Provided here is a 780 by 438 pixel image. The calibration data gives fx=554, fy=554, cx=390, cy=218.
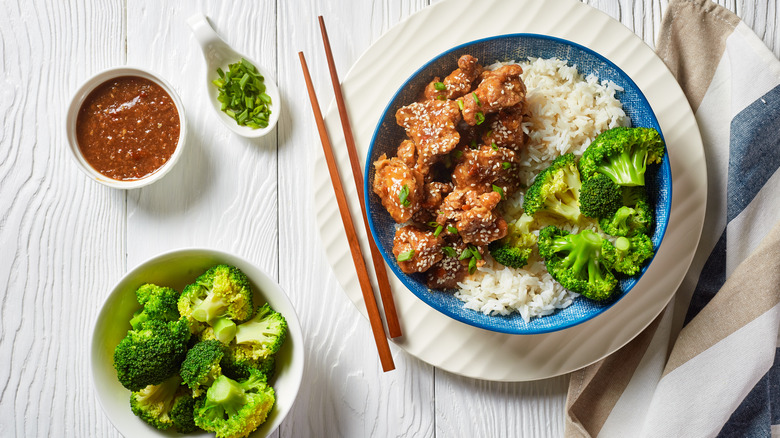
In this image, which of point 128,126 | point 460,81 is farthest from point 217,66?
point 460,81

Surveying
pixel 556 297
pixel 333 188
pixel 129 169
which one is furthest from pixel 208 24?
pixel 556 297

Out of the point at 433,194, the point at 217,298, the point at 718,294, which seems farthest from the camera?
the point at 718,294

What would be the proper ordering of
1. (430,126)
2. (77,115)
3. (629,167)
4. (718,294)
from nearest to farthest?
(629,167) < (430,126) < (718,294) < (77,115)

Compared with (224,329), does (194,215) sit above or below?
above

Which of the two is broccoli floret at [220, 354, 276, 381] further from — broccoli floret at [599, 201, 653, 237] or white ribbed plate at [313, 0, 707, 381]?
broccoli floret at [599, 201, 653, 237]

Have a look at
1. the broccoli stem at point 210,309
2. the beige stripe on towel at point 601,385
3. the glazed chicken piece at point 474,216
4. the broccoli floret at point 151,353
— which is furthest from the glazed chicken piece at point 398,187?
the beige stripe on towel at point 601,385

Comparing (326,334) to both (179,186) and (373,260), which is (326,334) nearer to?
(373,260)

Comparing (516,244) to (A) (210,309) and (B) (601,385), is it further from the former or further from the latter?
(A) (210,309)
